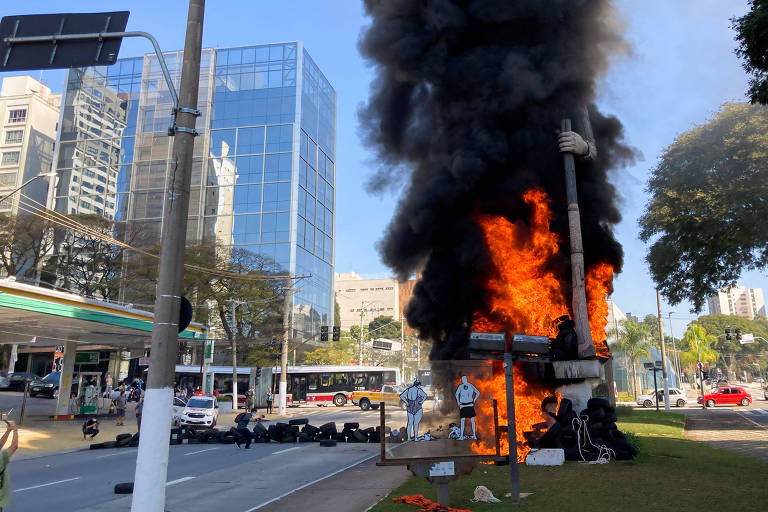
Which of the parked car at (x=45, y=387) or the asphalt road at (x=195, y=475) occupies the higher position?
the parked car at (x=45, y=387)

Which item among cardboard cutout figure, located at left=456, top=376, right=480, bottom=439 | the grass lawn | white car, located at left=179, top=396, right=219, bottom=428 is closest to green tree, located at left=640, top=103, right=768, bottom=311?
the grass lawn

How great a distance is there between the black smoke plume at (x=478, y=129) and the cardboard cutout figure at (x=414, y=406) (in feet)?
24.5

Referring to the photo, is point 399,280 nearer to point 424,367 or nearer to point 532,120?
point 532,120

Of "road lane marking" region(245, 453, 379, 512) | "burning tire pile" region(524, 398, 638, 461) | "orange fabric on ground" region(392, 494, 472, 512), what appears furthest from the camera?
"burning tire pile" region(524, 398, 638, 461)

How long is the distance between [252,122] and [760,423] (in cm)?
6347

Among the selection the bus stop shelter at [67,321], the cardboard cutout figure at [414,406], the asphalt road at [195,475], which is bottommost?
the asphalt road at [195,475]

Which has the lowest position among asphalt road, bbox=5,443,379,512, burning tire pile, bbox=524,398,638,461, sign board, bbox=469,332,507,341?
asphalt road, bbox=5,443,379,512

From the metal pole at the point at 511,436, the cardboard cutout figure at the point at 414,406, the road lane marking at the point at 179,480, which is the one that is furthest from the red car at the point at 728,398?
the cardboard cutout figure at the point at 414,406

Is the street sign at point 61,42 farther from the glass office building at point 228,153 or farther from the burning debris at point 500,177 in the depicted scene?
the glass office building at point 228,153

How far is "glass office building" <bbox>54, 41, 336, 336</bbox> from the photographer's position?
69062 mm

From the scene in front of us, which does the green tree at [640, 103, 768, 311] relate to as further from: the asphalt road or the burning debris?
the asphalt road

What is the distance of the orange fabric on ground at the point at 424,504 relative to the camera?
27.7 feet

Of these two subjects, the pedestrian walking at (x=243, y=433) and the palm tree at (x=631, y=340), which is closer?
the pedestrian walking at (x=243, y=433)

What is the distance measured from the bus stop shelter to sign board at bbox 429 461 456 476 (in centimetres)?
1924
